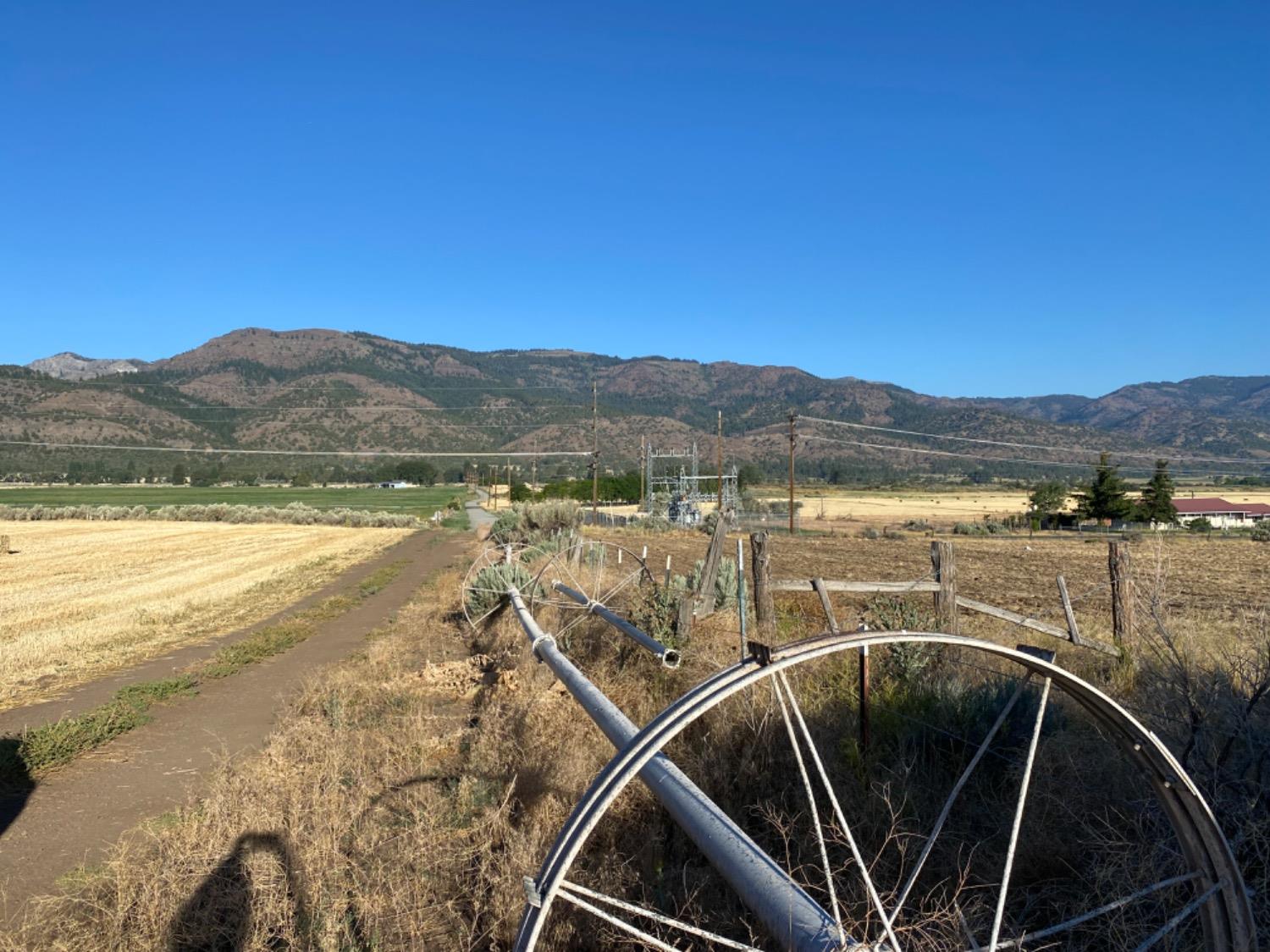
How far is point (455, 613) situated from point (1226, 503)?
2683 inches

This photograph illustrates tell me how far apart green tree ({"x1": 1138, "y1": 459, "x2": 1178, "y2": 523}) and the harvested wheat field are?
40.7 meters

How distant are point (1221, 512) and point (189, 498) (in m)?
85.9

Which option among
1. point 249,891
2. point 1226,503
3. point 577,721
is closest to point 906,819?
point 577,721

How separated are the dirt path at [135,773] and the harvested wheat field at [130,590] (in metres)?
1.34

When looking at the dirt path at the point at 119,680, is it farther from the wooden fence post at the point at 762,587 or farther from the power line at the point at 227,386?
the power line at the point at 227,386

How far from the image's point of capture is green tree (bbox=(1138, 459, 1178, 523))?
45656 mm

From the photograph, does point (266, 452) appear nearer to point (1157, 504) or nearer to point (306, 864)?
point (1157, 504)

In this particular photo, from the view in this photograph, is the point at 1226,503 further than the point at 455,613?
Yes

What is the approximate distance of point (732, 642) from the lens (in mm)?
8711

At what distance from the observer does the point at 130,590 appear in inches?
754

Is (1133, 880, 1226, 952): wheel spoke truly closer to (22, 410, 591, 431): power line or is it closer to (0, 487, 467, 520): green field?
(0, 487, 467, 520): green field

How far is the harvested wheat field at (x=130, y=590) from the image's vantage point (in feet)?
38.6

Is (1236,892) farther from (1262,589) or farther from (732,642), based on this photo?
(1262,589)

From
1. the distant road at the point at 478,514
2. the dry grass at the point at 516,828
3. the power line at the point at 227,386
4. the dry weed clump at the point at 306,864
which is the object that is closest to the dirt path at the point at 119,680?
the dry grass at the point at 516,828
